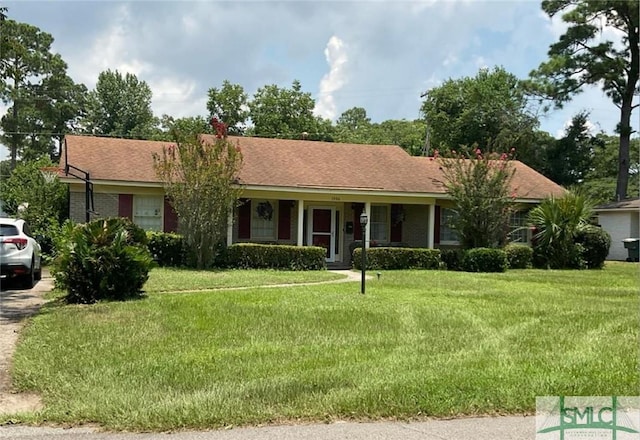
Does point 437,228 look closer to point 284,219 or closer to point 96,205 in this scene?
point 284,219

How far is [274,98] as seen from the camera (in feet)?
144

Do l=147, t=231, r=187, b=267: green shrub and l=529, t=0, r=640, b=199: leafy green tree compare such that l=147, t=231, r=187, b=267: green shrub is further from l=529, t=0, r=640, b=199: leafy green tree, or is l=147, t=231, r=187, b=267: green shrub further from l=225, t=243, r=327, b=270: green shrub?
l=529, t=0, r=640, b=199: leafy green tree

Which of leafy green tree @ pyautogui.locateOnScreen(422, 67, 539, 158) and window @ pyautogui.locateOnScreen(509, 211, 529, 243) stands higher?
leafy green tree @ pyautogui.locateOnScreen(422, 67, 539, 158)

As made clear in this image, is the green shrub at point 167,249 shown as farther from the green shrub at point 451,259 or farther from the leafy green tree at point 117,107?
the leafy green tree at point 117,107

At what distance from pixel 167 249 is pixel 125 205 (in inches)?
99.7

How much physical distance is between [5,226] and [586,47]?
1281 inches

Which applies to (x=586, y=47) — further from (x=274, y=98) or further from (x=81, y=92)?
(x=81, y=92)

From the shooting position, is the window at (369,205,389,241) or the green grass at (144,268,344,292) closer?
the green grass at (144,268,344,292)

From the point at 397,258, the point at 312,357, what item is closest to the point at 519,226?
the point at 397,258

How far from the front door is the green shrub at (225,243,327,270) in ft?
10.3

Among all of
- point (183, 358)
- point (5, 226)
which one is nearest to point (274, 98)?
point (5, 226)

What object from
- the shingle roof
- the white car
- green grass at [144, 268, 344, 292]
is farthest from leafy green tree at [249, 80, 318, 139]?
the white car

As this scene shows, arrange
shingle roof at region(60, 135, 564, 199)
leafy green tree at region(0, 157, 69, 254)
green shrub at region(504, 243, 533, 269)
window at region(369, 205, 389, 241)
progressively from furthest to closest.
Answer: window at region(369, 205, 389, 241) < green shrub at region(504, 243, 533, 269) < leafy green tree at region(0, 157, 69, 254) < shingle roof at region(60, 135, 564, 199)

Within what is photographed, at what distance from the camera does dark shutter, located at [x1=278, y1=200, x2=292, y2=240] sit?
71.3 ft
